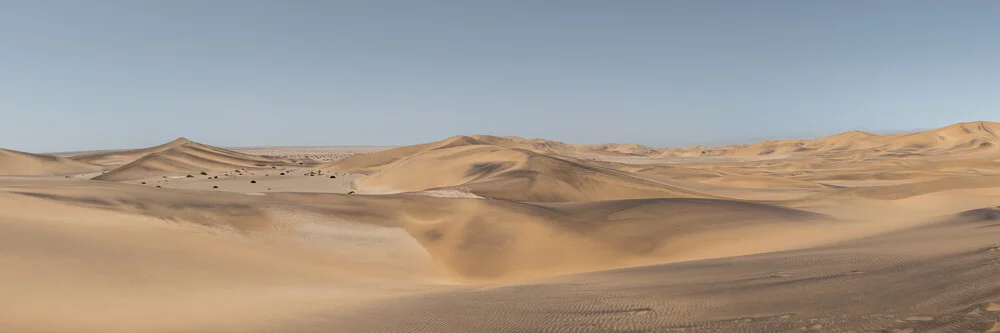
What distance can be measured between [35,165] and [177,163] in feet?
65.2

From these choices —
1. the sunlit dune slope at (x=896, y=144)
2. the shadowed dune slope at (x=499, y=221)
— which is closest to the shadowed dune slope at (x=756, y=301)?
the shadowed dune slope at (x=499, y=221)

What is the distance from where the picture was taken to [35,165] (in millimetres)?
70750

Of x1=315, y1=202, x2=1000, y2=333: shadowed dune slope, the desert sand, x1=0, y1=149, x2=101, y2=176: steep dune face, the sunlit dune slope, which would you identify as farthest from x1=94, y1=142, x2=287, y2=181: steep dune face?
the sunlit dune slope

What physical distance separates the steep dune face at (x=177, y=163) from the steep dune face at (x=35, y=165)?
38.3 feet

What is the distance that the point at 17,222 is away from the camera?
9.58m

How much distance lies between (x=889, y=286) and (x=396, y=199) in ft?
54.0

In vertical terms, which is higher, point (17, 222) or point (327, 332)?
point (17, 222)

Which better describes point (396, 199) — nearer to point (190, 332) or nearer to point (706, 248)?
point (706, 248)

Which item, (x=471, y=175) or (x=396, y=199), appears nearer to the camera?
(x=396, y=199)

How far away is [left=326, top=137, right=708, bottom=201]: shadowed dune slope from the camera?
109 feet

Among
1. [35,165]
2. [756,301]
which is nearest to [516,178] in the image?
[756,301]

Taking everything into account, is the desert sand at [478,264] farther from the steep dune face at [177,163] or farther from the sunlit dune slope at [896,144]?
the sunlit dune slope at [896,144]

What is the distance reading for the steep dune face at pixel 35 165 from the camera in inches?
2685

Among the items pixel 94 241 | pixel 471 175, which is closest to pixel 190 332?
pixel 94 241
